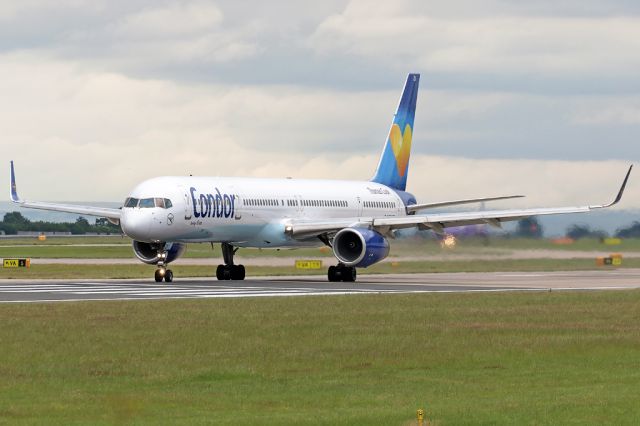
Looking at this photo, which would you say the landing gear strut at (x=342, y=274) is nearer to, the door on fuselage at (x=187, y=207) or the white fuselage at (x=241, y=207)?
the white fuselage at (x=241, y=207)

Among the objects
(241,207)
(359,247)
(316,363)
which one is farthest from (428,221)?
(316,363)

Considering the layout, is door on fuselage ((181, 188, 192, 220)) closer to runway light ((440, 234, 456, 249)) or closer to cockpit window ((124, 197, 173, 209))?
cockpit window ((124, 197, 173, 209))

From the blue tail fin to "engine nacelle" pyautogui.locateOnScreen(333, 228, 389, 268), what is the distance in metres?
13.0

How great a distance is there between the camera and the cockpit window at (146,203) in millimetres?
50469

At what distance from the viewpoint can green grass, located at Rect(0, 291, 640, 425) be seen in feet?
59.9

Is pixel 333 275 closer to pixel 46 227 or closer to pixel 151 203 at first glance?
pixel 151 203

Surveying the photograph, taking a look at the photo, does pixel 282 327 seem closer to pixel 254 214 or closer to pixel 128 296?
pixel 128 296

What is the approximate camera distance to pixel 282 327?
98.2 feet

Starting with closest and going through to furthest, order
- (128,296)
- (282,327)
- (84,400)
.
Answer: (84,400)
(282,327)
(128,296)

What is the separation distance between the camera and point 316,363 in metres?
23.8

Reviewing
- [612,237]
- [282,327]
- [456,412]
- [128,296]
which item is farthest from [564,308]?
[612,237]

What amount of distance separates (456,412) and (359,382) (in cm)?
369

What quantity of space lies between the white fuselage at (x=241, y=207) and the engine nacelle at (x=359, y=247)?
76.6 inches

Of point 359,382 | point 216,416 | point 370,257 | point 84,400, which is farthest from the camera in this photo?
point 370,257
